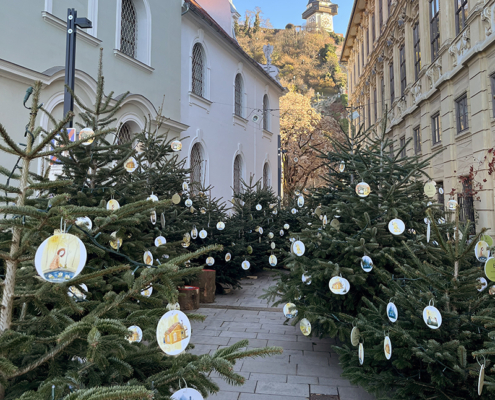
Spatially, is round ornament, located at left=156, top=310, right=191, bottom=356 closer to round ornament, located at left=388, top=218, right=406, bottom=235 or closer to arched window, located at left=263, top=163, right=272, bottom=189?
round ornament, located at left=388, top=218, right=406, bottom=235

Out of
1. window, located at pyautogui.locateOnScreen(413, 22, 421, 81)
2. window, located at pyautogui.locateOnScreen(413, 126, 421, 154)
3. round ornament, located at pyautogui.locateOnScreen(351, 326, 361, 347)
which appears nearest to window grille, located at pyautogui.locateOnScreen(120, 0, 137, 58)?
round ornament, located at pyautogui.locateOnScreen(351, 326, 361, 347)

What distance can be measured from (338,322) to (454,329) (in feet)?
5.71

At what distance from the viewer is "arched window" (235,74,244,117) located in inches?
749

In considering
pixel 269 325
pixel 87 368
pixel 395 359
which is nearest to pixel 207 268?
pixel 269 325

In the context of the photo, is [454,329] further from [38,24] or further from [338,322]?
[38,24]

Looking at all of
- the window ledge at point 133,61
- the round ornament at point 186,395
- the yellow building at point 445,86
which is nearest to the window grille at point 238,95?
the yellow building at point 445,86

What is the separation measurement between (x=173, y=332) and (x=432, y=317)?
195cm

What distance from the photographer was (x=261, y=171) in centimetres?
2206

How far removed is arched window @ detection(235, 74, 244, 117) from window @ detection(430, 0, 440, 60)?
8902 millimetres

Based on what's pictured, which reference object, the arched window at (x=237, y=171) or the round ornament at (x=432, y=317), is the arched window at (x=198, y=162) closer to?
the arched window at (x=237, y=171)

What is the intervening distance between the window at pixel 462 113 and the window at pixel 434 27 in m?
2.97

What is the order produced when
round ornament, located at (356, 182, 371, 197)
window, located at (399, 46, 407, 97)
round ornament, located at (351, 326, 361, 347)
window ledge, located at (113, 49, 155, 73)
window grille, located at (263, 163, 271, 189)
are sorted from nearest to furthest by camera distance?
round ornament, located at (351, 326, 361, 347) → round ornament, located at (356, 182, 371, 197) → window ledge, located at (113, 49, 155, 73) → window, located at (399, 46, 407, 97) → window grille, located at (263, 163, 271, 189)

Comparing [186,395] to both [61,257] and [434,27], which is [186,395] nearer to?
[61,257]

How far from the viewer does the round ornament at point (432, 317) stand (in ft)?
8.71
